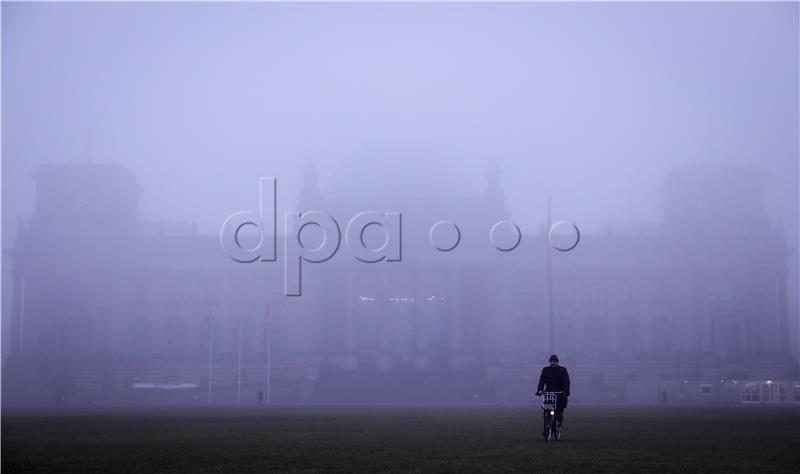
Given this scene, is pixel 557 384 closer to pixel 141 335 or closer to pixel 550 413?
pixel 550 413

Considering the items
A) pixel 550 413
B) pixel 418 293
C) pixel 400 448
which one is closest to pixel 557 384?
pixel 550 413

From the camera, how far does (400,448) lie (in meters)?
25.7

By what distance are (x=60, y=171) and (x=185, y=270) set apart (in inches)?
745

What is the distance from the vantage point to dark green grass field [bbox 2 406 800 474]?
21047 millimetres

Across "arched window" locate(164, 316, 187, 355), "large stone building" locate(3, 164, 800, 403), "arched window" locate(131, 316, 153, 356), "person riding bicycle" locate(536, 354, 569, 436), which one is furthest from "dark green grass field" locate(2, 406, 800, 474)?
"arched window" locate(131, 316, 153, 356)

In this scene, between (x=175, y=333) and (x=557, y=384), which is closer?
(x=557, y=384)

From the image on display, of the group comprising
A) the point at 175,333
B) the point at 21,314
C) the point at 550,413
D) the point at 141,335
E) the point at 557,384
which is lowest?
the point at 550,413

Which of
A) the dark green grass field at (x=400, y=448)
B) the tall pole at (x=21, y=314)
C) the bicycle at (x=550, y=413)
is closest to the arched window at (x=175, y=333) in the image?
the tall pole at (x=21, y=314)

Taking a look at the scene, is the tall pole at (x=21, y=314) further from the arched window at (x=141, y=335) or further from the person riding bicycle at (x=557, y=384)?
the person riding bicycle at (x=557, y=384)

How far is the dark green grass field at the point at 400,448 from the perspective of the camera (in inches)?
829

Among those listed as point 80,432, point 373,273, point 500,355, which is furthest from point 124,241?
point 80,432

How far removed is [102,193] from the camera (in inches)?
4973

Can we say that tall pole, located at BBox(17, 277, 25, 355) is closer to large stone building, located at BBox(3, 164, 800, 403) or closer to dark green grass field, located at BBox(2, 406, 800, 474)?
large stone building, located at BBox(3, 164, 800, 403)

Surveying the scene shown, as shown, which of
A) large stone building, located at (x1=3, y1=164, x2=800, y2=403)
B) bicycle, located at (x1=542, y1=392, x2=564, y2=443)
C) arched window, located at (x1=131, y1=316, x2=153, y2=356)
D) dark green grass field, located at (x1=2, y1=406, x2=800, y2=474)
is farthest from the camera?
arched window, located at (x1=131, y1=316, x2=153, y2=356)
